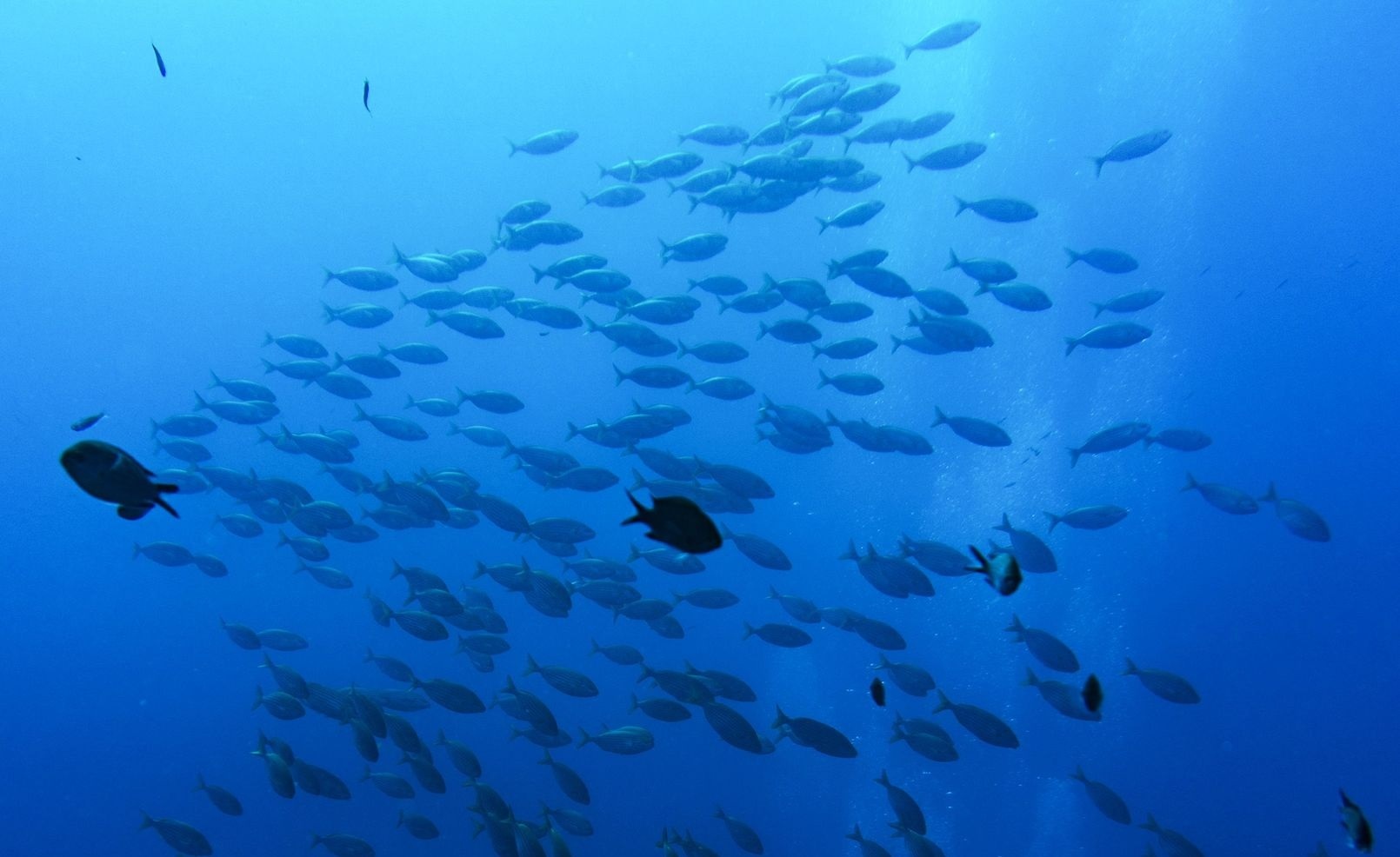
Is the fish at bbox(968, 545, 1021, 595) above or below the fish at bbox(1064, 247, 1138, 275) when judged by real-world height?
below

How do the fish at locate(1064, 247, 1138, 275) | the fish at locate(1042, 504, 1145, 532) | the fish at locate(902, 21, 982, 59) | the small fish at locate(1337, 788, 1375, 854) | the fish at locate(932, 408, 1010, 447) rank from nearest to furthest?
the small fish at locate(1337, 788, 1375, 854)
the fish at locate(1042, 504, 1145, 532)
the fish at locate(932, 408, 1010, 447)
the fish at locate(1064, 247, 1138, 275)
the fish at locate(902, 21, 982, 59)

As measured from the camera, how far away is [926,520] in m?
27.1

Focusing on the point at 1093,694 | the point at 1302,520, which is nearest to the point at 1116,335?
the point at 1302,520

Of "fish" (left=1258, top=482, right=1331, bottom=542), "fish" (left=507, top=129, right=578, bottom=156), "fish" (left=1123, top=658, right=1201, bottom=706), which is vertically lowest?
"fish" (left=1123, top=658, right=1201, bottom=706)

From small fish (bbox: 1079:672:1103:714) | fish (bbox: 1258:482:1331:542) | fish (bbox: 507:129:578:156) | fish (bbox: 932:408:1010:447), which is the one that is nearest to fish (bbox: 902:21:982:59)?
fish (bbox: 507:129:578:156)

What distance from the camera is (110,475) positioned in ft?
7.88

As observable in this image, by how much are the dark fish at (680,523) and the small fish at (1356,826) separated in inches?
140

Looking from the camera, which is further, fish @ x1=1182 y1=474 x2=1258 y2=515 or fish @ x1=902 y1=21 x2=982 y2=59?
fish @ x1=902 y1=21 x2=982 y2=59

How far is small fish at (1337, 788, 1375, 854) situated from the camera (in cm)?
384

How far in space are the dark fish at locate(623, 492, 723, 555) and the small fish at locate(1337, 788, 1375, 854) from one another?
3.55 meters

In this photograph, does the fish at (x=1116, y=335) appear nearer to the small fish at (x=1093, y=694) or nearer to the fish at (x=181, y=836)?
the small fish at (x=1093, y=694)

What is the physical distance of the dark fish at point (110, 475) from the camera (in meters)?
2.37

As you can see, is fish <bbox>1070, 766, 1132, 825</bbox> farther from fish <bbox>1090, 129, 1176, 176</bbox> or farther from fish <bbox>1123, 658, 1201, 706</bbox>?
fish <bbox>1090, 129, 1176, 176</bbox>

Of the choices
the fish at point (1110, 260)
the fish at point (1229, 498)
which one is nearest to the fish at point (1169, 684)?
the fish at point (1229, 498)
